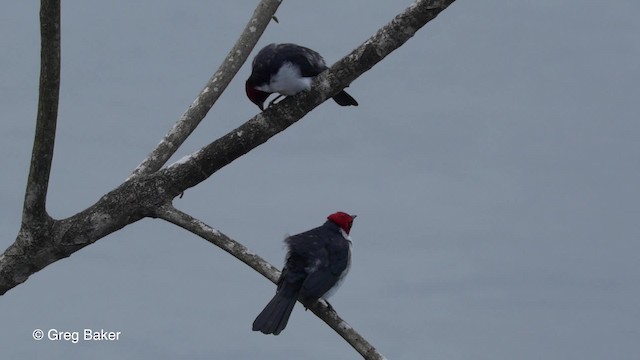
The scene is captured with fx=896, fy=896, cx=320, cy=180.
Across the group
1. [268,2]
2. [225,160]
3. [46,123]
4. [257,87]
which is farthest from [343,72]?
[268,2]

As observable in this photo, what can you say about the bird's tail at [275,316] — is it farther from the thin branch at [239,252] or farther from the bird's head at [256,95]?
the bird's head at [256,95]

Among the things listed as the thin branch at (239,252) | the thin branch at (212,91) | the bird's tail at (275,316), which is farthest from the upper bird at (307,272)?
the thin branch at (212,91)

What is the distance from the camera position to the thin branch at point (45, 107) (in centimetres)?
610

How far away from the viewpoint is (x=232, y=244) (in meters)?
7.14

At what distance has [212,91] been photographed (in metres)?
8.38

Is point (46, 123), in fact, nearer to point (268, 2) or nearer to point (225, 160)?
point (225, 160)

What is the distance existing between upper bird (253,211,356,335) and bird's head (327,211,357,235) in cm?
16

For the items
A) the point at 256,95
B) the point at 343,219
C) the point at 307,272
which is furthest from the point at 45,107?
the point at 343,219

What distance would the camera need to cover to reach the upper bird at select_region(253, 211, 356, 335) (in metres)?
6.92

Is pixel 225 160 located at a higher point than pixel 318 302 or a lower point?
higher

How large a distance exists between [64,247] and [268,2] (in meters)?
3.32

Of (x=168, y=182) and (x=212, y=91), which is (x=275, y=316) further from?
(x=212, y=91)

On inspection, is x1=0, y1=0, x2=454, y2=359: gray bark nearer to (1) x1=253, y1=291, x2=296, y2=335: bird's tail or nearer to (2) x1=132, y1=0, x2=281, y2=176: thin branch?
(1) x1=253, y1=291, x2=296, y2=335: bird's tail

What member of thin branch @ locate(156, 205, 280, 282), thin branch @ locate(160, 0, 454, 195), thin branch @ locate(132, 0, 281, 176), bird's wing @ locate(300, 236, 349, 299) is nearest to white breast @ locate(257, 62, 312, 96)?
thin branch @ locate(160, 0, 454, 195)
